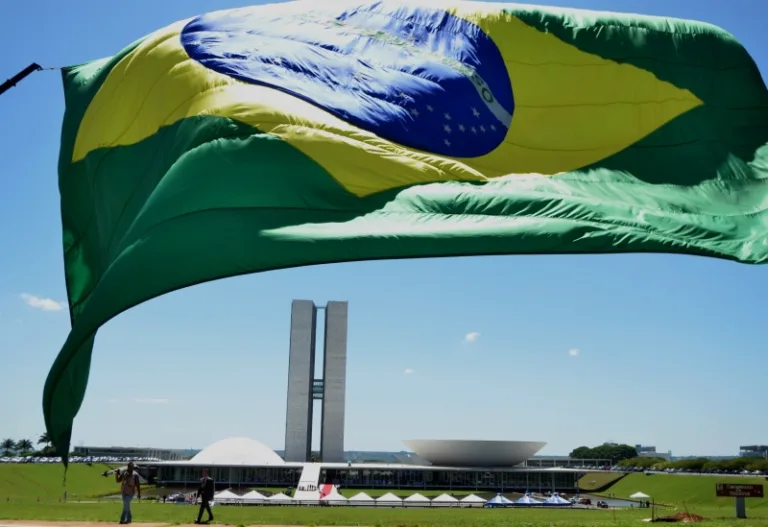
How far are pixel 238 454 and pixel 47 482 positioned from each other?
14.8 metres

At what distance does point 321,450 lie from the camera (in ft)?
211

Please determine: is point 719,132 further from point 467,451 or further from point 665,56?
point 467,451

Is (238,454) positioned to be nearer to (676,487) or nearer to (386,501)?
(386,501)

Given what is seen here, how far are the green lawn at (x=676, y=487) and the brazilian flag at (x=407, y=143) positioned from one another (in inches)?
1425

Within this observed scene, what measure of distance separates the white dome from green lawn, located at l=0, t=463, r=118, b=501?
7657 mm

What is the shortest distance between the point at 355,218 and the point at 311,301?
62.2 meters

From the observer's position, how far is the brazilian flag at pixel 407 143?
20.7ft

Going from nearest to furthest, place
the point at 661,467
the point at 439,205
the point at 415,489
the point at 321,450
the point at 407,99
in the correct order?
the point at 439,205 < the point at 407,99 < the point at 415,489 < the point at 321,450 < the point at 661,467

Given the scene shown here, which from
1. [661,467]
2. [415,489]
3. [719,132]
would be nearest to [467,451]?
[415,489]

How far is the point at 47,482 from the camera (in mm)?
46188

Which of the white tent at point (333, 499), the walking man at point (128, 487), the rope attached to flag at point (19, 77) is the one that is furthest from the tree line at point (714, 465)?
the rope attached to flag at point (19, 77)

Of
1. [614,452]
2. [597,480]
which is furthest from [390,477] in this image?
[614,452]

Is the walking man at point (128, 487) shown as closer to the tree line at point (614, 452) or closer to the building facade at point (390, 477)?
the building facade at point (390, 477)

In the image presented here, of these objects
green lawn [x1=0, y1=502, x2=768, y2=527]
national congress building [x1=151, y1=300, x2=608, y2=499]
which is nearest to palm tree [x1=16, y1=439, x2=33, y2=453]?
national congress building [x1=151, y1=300, x2=608, y2=499]
